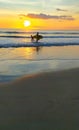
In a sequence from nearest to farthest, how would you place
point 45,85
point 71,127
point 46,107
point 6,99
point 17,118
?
1. point 71,127
2. point 17,118
3. point 46,107
4. point 6,99
5. point 45,85

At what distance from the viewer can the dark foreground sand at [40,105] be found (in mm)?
4418

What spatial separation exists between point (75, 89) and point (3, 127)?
2592mm

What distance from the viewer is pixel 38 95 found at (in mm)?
5969

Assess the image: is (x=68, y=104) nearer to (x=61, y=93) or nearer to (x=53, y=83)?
(x=61, y=93)

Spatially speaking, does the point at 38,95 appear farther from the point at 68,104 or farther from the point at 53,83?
the point at 53,83

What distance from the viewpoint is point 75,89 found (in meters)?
6.45

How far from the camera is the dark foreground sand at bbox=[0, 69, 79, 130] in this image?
4.42m

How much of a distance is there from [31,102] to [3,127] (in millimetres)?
1239

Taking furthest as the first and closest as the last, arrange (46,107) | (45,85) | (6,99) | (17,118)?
(45,85)
(6,99)
(46,107)
(17,118)

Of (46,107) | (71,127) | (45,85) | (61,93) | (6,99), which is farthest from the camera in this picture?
(45,85)

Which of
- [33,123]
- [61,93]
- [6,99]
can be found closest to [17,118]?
[33,123]

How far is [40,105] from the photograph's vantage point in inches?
207

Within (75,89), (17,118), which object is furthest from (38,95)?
(17,118)

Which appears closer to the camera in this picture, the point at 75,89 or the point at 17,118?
the point at 17,118
